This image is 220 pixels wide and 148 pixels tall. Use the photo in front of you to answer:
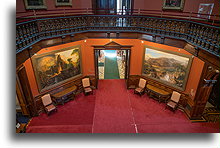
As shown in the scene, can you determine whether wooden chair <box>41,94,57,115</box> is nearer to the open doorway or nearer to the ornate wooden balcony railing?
the ornate wooden balcony railing

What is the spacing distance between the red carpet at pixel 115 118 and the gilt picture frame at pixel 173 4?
5.80m

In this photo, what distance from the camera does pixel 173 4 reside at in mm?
→ 9469

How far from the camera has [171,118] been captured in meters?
8.36

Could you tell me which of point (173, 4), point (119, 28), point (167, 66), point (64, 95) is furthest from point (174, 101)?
point (64, 95)

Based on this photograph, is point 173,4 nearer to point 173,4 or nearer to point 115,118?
point 173,4

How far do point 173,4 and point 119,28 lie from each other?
12.4 ft

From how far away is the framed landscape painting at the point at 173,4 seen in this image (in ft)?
30.5

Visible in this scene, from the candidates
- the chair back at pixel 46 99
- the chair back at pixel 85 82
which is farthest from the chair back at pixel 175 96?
the chair back at pixel 46 99

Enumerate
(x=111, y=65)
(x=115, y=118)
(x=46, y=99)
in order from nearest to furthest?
(x=115, y=118) → (x=46, y=99) → (x=111, y=65)

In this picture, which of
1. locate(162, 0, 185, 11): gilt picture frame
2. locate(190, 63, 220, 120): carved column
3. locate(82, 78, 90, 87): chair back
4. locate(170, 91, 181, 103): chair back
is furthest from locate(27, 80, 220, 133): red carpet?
locate(162, 0, 185, 11): gilt picture frame

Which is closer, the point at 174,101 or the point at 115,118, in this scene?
the point at 115,118

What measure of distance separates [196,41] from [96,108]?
20.3 feet

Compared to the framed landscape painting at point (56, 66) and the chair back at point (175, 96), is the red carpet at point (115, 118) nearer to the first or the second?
the chair back at point (175, 96)

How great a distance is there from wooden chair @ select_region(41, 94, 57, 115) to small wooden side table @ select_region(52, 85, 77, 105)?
369 millimetres
